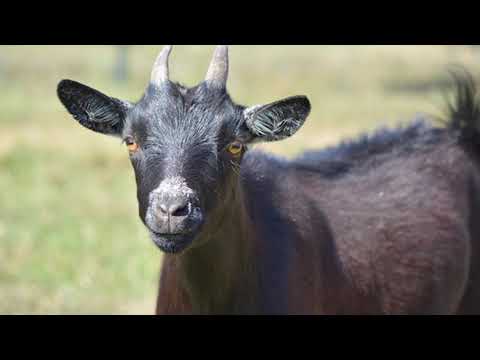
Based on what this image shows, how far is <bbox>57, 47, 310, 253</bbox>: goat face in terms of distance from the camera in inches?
171

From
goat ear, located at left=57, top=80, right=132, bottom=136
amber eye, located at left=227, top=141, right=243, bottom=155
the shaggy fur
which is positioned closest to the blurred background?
the shaggy fur

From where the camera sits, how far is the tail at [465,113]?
7.18 m

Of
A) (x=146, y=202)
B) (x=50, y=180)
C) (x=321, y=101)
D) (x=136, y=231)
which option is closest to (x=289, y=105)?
(x=146, y=202)

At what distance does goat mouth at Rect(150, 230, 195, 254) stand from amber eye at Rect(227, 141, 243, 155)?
2.48 feet

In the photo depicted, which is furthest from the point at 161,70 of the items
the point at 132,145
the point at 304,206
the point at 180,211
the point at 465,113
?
the point at 465,113

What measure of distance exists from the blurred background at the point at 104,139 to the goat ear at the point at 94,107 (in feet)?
11.9

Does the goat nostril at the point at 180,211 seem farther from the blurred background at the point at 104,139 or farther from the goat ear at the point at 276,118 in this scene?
the blurred background at the point at 104,139

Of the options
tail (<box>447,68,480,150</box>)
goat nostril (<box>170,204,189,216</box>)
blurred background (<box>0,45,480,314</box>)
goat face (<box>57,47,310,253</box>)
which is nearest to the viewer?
goat nostril (<box>170,204,189,216</box>)

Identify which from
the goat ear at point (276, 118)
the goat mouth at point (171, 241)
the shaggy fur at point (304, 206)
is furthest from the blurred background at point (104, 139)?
the goat mouth at point (171, 241)

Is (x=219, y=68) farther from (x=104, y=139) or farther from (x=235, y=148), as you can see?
(x=104, y=139)

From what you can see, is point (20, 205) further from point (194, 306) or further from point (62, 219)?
point (194, 306)

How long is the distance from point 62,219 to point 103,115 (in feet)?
22.8

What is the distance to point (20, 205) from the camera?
12375 mm

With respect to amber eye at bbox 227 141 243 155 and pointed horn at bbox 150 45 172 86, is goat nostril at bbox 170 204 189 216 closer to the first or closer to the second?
amber eye at bbox 227 141 243 155
